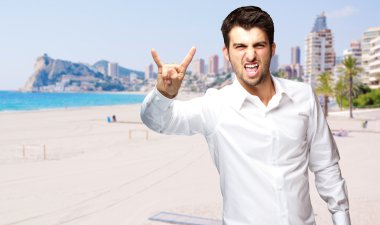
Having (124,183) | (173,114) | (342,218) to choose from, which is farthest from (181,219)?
(173,114)

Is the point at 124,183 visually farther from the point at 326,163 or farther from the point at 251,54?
the point at 251,54

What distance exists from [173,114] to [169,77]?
0.78ft

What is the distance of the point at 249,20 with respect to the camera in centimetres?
228

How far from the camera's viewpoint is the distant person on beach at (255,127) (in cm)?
222

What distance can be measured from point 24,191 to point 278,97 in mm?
11285

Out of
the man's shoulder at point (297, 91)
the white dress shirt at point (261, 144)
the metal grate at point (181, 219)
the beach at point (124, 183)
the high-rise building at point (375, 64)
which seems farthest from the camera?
the high-rise building at point (375, 64)

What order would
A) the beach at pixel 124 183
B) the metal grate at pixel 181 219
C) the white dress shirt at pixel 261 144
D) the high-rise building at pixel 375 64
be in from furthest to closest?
the high-rise building at pixel 375 64
the beach at pixel 124 183
the metal grate at pixel 181 219
the white dress shirt at pixel 261 144

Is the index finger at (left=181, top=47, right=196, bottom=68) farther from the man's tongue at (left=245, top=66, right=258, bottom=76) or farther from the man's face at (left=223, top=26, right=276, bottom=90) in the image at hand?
the man's tongue at (left=245, top=66, right=258, bottom=76)

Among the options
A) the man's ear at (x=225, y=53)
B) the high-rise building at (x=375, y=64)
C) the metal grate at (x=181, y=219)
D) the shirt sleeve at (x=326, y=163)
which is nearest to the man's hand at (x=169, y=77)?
the man's ear at (x=225, y=53)

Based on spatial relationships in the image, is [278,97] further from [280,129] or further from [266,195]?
[266,195]

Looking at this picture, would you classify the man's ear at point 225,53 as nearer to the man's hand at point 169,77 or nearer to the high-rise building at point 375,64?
the man's hand at point 169,77

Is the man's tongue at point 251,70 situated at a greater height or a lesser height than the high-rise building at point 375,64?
lesser

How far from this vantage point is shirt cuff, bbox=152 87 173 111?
224cm

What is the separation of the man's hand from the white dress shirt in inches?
1.7
